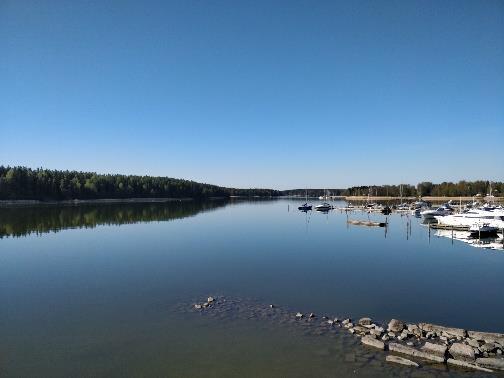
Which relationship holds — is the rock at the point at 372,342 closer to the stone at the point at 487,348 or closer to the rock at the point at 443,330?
the rock at the point at 443,330

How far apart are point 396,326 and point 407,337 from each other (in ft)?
3.09

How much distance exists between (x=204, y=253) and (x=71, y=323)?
21.9 meters

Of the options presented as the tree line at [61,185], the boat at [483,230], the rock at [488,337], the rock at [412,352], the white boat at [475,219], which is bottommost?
the rock at [412,352]

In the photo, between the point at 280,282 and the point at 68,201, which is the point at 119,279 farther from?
the point at 68,201

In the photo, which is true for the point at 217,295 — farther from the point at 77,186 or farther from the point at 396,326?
the point at 77,186

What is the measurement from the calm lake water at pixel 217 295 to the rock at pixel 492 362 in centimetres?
166

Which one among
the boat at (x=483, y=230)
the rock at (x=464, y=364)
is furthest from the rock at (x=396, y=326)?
the boat at (x=483, y=230)

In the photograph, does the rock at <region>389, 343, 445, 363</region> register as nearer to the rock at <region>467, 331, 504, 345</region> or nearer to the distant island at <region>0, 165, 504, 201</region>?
the rock at <region>467, 331, 504, 345</region>

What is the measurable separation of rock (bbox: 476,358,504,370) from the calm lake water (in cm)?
166

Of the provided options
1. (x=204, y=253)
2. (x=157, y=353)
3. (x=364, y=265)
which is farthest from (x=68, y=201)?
(x=157, y=353)

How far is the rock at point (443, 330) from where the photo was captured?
16.7 meters

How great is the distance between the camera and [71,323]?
61.6 feet

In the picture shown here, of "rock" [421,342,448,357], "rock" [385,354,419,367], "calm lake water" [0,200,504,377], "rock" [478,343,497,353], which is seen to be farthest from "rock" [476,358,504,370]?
"rock" [385,354,419,367]

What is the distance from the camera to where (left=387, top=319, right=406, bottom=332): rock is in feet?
57.4
